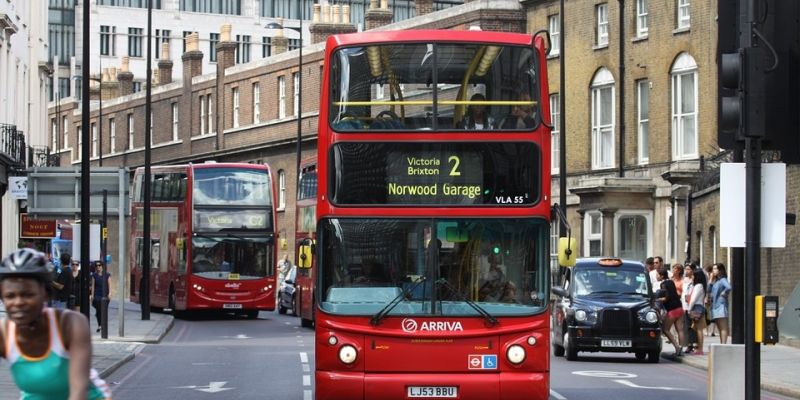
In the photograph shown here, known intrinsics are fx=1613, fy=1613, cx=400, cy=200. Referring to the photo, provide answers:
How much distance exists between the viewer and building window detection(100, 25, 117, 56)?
10800 cm

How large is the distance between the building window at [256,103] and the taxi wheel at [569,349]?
5013 centimetres

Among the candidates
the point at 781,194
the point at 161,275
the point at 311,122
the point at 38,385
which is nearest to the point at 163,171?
the point at 161,275

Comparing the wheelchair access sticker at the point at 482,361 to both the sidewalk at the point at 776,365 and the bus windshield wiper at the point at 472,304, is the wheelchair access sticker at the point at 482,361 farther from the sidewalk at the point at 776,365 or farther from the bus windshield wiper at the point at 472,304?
the sidewalk at the point at 776,365

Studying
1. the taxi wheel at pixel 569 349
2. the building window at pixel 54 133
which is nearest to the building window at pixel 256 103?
the building window at pixel 54 133

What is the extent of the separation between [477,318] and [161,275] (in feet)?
109

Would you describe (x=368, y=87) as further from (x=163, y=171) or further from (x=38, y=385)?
(x=163, y=171)

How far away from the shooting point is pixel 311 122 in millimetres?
72562

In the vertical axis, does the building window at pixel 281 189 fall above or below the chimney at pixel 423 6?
below

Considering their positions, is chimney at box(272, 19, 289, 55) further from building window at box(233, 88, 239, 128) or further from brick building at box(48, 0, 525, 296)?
building window at box(233, 88, 239, 128)

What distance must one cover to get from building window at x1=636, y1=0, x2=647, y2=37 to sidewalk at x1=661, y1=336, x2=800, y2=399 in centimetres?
1762

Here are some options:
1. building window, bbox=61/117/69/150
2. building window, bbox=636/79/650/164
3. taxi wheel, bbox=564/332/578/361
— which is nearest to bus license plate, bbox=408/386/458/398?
taxi wheel, bbox=564/332/578/361

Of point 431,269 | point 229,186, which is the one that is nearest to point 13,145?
point 229,186

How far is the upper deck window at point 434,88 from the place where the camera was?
16.2 meters

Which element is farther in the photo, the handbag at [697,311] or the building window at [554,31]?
the building window at [554,31]
